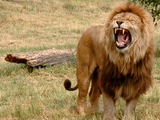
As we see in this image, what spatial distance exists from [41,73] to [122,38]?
21.2 ft

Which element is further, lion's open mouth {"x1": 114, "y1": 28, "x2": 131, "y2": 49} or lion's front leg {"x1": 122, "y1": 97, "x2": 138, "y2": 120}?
lion's front leg {"x1": 122, "y1": 97, "x2": 138, "y2": 120}

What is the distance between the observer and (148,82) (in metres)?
5.59

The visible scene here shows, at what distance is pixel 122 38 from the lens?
5160 millimetres

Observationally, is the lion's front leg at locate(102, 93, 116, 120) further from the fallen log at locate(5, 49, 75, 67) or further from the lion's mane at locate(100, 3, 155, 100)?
the fallen log at locate(5, 49, 75, 67)

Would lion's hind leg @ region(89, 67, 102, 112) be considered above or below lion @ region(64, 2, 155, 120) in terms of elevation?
below

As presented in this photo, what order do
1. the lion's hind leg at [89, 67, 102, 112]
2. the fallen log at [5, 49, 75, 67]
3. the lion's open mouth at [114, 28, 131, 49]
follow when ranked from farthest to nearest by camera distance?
the fallen log at [5, 49, 75, 67]
the lion's hind leg at [89, 67, 102, 112]
the lion's open mouth at [114, 28, 131, 49]

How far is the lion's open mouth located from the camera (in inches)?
201

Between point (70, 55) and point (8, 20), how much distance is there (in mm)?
16553

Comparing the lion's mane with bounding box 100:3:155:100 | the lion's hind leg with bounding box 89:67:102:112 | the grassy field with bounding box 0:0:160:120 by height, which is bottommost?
the grassy field with bounding box 0:0:160:120

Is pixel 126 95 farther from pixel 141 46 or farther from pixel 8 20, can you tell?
pixel 8 20

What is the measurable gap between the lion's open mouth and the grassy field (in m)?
0.94

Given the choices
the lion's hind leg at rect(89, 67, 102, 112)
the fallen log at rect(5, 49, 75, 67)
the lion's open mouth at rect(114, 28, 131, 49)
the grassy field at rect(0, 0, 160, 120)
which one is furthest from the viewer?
the fallen log at rect(5, 49, 75, 67)

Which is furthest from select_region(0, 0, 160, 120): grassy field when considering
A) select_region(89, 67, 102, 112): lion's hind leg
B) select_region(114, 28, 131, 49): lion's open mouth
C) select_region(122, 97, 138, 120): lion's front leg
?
select_region(114, 28, 131, 49): lion's open mouth

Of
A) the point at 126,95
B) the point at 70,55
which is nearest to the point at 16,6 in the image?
the point at 70,55
